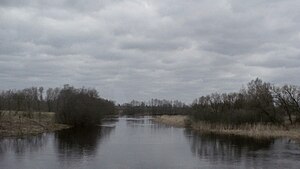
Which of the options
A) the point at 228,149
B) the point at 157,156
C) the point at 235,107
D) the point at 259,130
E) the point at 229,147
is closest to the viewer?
the point at 157,156

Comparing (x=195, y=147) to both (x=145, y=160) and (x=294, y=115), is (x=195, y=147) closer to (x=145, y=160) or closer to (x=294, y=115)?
(x=145, y=160)

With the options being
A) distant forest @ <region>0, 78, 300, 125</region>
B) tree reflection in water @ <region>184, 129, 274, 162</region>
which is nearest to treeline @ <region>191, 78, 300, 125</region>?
distant forest @ <region>0, 78, 300, 125</region>

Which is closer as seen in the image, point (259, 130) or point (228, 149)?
point (228, 149)

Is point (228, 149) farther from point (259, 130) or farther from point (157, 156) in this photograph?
point (259, 130)

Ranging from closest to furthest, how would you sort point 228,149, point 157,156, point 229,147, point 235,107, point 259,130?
point 157,156, point 228,149, point 229,147, point 259,130, point 235,107

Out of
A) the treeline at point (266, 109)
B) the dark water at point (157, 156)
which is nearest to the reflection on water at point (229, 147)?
the dark water at point (157, 156)

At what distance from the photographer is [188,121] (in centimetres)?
8325

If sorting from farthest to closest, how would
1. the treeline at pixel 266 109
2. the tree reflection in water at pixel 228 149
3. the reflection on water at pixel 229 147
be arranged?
the treeline at pixel 266 109 → the reflection on water at pixel 229 147 → the tree reflection in water at pixel 228 149

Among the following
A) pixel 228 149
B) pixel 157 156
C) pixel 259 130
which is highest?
pixel 259 130

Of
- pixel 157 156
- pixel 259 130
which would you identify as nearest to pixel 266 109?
pixel 259 130

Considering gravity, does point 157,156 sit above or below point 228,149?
below

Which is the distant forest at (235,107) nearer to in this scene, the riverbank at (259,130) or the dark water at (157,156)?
the riverbank at (259,130)

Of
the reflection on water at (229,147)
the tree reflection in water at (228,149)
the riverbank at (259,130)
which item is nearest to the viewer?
the tree reflection in water at (228,149)

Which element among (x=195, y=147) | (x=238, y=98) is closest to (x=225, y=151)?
(x=195, y=147)
